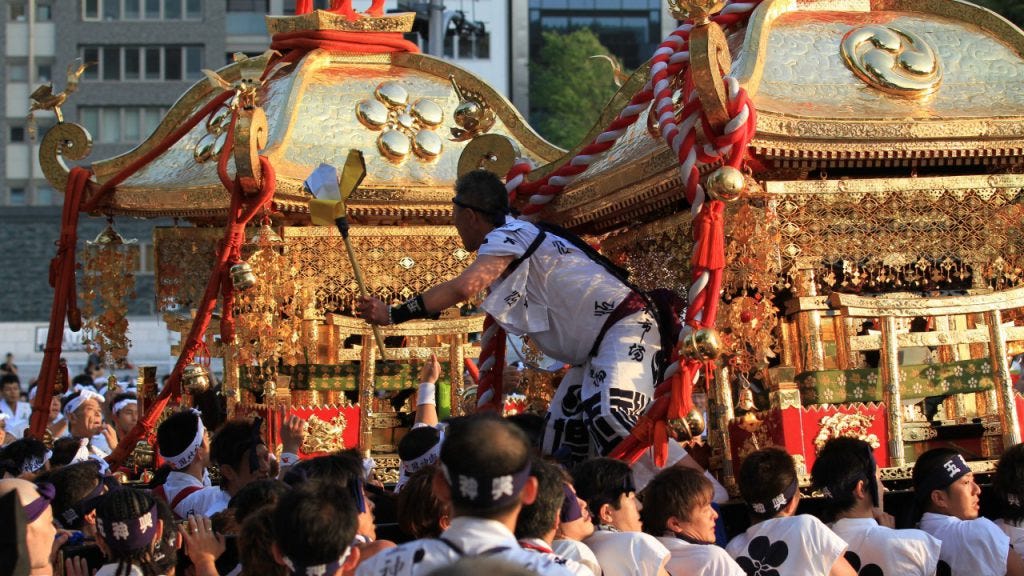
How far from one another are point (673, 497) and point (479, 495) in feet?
6.19

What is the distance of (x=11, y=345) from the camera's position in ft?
105

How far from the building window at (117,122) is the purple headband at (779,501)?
36.2 meters

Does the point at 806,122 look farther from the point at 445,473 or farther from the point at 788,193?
the point at 445,473

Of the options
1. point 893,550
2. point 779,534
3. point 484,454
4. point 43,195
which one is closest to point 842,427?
point 893,550

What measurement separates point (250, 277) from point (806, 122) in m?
3.95

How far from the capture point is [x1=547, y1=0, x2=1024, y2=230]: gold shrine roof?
308 inches

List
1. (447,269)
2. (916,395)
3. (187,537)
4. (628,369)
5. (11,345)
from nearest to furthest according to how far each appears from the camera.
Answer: (187,537) → (628,369) → (916,395) → (447,269) → (11,345)

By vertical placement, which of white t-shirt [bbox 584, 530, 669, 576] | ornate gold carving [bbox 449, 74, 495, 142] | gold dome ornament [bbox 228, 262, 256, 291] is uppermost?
ornate gold carving [bbox 449, 74, 495, 142]

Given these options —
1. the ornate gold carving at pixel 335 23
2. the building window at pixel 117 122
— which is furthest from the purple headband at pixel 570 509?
the building window at pixel 117 122

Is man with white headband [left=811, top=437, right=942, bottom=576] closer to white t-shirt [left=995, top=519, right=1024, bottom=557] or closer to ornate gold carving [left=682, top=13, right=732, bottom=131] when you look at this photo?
white t-shirt [left=995, top=519, right=1024, bottom=557]

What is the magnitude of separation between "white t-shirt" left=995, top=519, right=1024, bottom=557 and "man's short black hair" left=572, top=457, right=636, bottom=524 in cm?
182

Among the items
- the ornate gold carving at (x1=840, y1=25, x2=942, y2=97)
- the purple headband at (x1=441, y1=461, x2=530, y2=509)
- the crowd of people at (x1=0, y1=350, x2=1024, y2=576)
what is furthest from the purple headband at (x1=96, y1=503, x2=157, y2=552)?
the ornate gold carving at (x1=840, y1=25, x2=942, y2=97)

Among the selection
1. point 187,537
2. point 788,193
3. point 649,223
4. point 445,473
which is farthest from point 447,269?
point 445,473

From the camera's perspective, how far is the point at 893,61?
8.10 m
